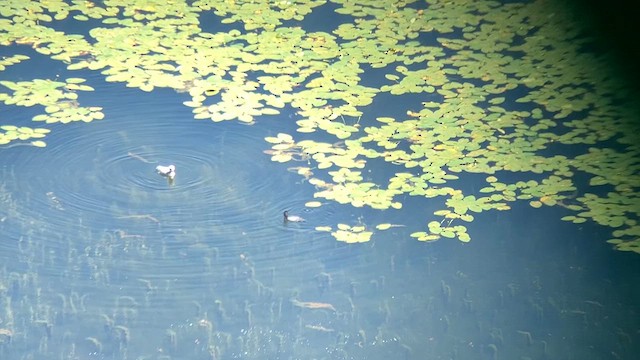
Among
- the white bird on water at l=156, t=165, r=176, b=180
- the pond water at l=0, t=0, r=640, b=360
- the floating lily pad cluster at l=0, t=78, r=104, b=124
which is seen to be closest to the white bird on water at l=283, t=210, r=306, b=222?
the pond water at l=0, t=0, r=640, b=360

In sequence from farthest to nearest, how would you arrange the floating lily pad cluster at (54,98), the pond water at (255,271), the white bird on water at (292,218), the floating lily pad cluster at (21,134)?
the floating lily pad cluster at (54,98) < the floating lily pad cluster at (21,134) < the white bird on water at (292,218) < the pond water at (255,271)

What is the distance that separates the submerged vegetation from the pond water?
67 millimetres

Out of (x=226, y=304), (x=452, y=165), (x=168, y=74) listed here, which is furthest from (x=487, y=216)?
(x=168, y=74)

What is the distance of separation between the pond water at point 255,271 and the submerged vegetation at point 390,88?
0.07 m

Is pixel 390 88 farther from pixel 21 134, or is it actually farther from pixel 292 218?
pixel 21 134

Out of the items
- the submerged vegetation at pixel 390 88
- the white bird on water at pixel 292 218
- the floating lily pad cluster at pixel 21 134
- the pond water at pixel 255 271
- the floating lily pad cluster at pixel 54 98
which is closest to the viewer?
the pond water at pixel 255 271

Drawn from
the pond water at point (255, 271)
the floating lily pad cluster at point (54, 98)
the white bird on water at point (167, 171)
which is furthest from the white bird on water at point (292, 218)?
the floating lily pad cluster at point (54, 98)

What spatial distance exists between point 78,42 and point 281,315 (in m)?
1.63

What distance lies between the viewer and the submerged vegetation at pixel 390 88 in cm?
319

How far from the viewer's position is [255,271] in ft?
9.47

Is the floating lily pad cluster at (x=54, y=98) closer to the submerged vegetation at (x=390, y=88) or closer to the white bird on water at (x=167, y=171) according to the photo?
the submerged vegetation at (x=390, y=88)

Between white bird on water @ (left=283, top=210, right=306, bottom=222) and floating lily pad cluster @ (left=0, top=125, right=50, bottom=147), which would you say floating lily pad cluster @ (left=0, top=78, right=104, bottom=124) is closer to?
floating lily pad cluster @ (left=0, top=125, right=50, bottom=147)

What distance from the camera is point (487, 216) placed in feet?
10.1

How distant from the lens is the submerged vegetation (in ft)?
10.5
